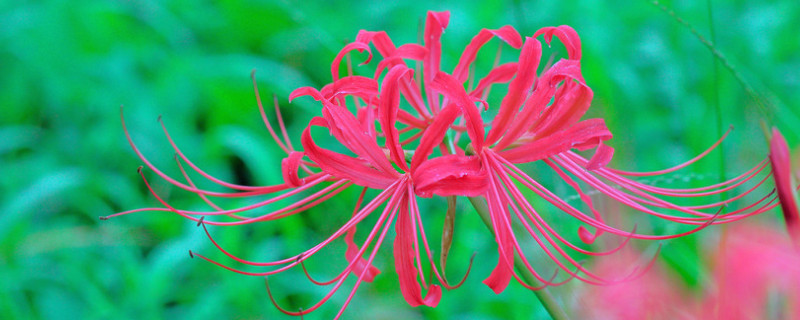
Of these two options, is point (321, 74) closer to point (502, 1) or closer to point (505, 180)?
point (502, 1)

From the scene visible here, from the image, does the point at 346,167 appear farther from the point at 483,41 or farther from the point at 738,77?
the point at 738,77

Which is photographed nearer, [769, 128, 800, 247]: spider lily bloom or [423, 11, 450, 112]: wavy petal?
[769, 128, 800, 247]: spider lily bloom

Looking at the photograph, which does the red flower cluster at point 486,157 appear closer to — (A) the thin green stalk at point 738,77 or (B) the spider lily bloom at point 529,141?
(B) the spider lily bloom at point 529,141

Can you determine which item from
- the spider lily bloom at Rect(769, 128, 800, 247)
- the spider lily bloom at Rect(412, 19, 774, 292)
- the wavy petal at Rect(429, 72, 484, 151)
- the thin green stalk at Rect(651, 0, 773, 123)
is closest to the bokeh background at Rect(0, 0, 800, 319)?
the thin green stalk at Rect(651, 0, 773, 123)

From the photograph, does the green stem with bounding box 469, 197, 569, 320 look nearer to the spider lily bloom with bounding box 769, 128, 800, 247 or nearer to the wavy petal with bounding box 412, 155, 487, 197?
the wavy petal with bounding box 412, 155, 487, 197

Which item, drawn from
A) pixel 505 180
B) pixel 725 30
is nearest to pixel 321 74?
pixel 725 30

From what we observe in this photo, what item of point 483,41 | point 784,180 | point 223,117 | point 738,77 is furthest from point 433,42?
point 223,117

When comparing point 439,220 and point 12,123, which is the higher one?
point 12,123

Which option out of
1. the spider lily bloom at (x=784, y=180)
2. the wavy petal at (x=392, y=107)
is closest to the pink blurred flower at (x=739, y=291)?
the spider lily bloom at (x=784, y=180)
